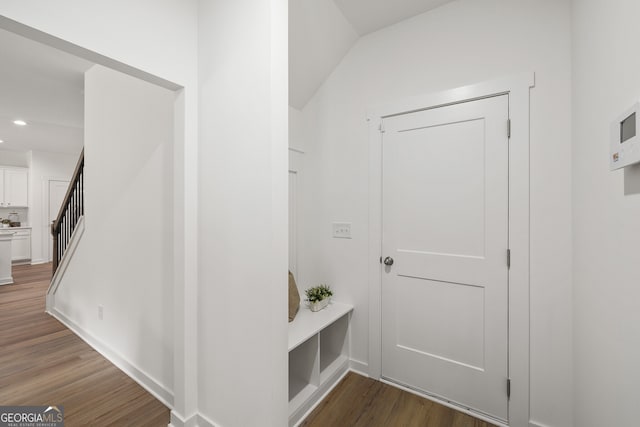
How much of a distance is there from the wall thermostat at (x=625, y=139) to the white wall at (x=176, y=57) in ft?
5.85

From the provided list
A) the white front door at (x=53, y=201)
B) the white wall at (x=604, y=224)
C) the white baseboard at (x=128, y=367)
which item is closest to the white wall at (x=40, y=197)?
the white front door at (x=53, y=201)

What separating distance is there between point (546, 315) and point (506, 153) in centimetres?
93

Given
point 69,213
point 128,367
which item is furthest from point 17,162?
point 128,367

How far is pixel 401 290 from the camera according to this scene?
2.01 m

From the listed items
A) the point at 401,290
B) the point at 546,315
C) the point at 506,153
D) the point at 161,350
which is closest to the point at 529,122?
the point at 506,153

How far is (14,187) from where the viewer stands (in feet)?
19.9

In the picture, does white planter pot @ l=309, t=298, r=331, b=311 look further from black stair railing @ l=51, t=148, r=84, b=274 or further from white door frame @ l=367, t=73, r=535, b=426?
black stair railing @ l=51, t=148, r=84, b=274

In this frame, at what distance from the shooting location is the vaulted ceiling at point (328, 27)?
5.92ft

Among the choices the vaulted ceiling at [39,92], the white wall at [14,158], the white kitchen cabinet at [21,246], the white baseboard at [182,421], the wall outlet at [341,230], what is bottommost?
the white baseboard at [182,421]

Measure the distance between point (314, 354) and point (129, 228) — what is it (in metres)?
1.68

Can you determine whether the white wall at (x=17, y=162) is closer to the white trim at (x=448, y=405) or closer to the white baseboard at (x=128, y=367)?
the white baseboard at (x=128, y=367)

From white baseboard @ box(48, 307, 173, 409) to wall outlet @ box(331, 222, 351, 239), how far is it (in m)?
1.55

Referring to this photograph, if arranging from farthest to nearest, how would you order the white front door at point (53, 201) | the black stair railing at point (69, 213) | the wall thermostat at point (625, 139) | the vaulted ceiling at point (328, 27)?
the white front door at point (53, 201)
the black stair railing at point (69, 213)
the vaulted ceiling at point (328, 27)
the wall thermostat at point (625, 139)

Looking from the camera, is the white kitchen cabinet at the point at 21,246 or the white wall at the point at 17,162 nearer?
the white kitchen cabinet at the point at 21,246
